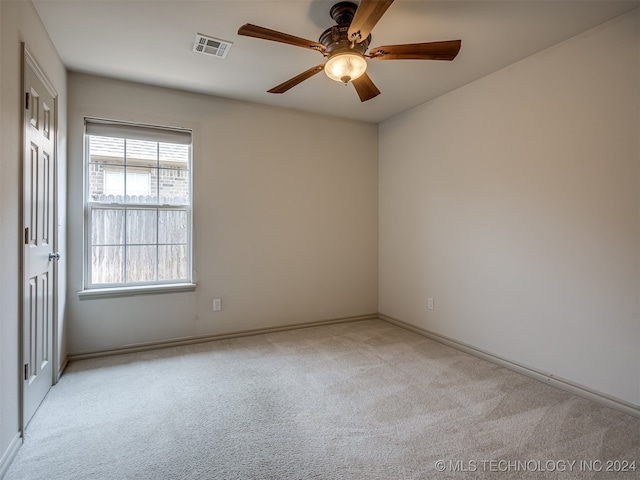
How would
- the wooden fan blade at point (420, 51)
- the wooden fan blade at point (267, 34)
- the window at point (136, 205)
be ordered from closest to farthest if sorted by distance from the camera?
the wooden fan blade at point (267, 34)
the wooden fan blade at point (420, 51)
the window at point (136, 205)

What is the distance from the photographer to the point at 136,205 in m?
3.28

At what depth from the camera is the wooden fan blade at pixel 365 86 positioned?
93.4 inches

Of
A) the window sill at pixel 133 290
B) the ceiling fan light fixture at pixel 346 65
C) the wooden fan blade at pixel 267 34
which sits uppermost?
the wooden fan blade at pixel 267 34

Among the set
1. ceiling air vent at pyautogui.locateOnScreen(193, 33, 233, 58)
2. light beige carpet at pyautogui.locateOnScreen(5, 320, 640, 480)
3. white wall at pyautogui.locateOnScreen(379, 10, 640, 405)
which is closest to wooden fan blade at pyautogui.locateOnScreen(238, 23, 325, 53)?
ceiling air vent at pyautogui.locateOnScreen(193, 33, 233, 58)

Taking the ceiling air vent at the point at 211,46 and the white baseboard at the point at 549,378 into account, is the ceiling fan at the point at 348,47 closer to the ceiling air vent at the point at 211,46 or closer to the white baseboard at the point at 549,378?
the ceiling air vent at the point at 211,46

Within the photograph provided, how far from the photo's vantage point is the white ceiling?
2.11m

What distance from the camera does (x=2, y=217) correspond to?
1.64m

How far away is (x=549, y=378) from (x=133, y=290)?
11.9ft

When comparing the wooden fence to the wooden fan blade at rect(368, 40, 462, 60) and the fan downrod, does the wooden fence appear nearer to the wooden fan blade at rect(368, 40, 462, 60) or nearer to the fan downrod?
the fan downrod

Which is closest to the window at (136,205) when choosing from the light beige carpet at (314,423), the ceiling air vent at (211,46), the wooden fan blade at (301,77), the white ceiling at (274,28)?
the white ceiling at (274,28)

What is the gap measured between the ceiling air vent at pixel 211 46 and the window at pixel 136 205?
1.01 m

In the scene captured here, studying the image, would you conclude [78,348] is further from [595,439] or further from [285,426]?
[595,439]

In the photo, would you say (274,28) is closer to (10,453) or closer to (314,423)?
(314,423)

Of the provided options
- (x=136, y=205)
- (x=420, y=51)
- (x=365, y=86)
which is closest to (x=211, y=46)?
(x=365, y=86)
